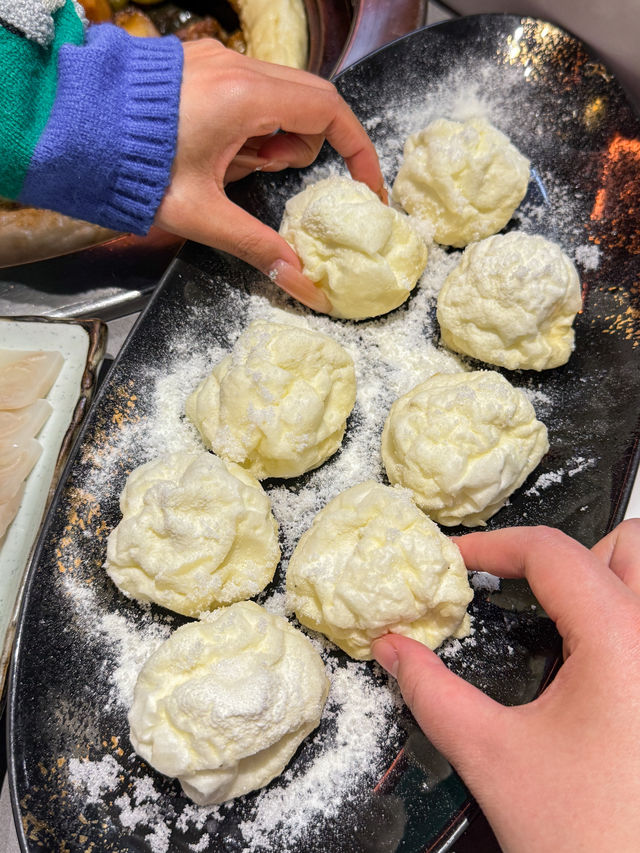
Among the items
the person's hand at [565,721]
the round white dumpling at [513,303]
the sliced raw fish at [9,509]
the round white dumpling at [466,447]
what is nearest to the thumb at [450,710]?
the person's hand at [565,721]

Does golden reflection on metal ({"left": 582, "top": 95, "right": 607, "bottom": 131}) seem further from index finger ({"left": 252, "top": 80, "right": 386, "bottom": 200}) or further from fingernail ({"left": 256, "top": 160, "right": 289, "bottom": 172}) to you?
fingernail ({"left": 256, "top": 160, "right": 289, "bottom": 172})

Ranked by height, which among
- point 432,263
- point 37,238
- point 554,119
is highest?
point 554,119

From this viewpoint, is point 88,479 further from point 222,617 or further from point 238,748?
point 238,748

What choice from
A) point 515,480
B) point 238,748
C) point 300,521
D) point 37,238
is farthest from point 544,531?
point 37,238

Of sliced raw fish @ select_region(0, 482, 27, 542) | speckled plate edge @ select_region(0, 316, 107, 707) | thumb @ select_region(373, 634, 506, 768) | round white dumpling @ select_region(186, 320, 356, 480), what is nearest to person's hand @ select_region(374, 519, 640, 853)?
thumb @ select_region(373, 634, 506, 768)

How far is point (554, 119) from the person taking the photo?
5.65 ft

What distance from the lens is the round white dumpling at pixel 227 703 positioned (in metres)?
1.10

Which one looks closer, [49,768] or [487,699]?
[487,699]

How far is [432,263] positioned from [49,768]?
57.9 inches

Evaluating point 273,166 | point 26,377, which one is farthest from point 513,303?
point 26,377

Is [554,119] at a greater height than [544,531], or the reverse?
[554,119]

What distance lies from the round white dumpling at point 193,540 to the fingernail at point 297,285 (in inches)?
18.7

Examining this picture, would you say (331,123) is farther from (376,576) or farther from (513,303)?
(376,576)

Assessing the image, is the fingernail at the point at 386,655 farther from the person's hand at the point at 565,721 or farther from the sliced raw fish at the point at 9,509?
the sliced raw fish at the point at 9,509
